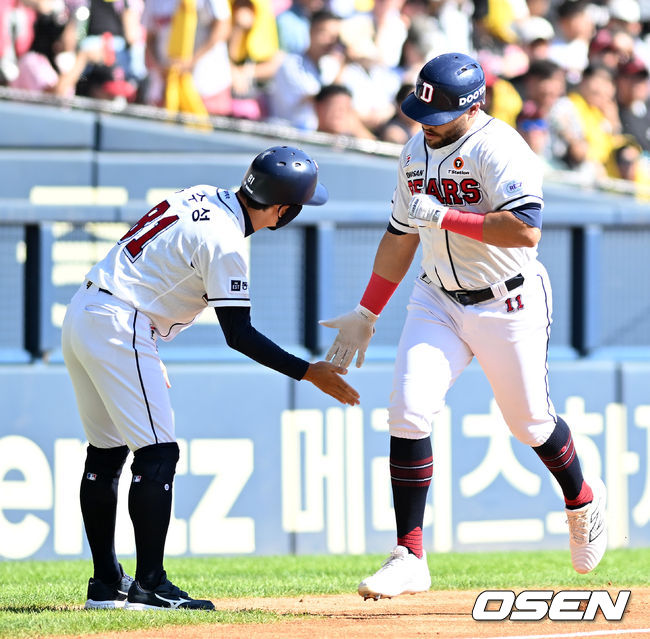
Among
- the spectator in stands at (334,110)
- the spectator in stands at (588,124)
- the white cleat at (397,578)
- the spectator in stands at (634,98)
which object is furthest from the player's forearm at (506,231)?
the spectator in stands at (634,98)

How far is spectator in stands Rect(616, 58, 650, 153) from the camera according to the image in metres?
11.2

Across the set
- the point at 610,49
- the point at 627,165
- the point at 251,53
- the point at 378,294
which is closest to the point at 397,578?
the point at 378,294

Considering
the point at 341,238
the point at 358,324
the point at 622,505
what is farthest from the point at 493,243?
the point at 622,505

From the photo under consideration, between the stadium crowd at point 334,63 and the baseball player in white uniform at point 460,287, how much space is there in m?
4.54

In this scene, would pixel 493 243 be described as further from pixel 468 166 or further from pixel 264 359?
pixel 264 359

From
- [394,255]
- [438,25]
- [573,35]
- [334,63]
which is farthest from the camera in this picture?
[573,35]

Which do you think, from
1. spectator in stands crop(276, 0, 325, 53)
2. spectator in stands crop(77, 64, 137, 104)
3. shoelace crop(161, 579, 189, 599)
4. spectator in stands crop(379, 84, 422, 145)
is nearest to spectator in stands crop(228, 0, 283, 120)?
spectator in stands crop(276, 0, 325, 53)

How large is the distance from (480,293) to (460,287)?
3.3 inches

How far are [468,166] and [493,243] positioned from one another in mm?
335

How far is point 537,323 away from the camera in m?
4.92

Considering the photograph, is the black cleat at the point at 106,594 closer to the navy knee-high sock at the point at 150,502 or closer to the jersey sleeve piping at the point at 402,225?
the navy knee-high sock at the point at 150,502

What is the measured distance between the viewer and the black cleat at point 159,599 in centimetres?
471

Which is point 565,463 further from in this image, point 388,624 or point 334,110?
point 334,110

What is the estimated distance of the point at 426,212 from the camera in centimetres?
460
